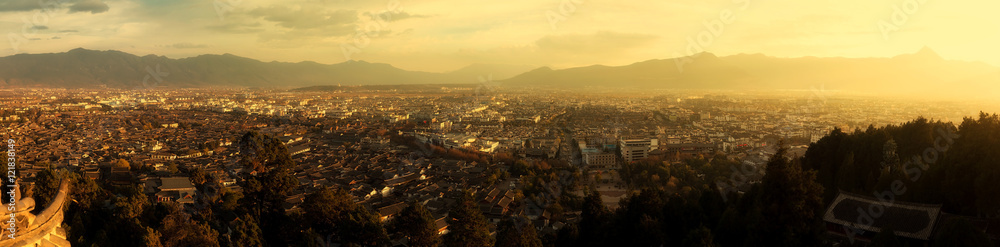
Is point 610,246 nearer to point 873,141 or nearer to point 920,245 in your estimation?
A: point 920,245

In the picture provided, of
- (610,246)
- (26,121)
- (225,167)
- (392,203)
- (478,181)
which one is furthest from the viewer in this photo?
(26,121)

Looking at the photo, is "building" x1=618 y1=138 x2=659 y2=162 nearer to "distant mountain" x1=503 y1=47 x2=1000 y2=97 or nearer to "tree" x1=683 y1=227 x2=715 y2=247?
"tree" x1=683 y1=227 x2=715 y2=247

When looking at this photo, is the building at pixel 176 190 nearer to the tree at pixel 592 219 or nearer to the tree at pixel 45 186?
the tree at pixel 45 186

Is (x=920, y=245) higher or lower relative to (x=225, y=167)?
higher

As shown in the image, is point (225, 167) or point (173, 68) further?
point (173, 68)

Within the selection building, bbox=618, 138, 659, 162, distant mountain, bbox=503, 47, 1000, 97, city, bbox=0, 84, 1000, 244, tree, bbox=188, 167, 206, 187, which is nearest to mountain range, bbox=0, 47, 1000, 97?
distant mountain, bbox=503, 47, 1000, 97

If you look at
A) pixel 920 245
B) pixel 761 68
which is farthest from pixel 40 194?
pixel 761 68

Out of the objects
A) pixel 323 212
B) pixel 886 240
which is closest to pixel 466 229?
pixel 323 212
